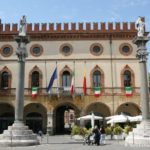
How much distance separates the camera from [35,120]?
125ft

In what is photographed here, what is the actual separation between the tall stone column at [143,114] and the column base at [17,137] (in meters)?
5.95

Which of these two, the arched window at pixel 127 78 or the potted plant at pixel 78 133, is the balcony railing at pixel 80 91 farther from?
the potted plant at pixel 78 133

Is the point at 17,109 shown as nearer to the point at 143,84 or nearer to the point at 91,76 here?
the point at 143,84

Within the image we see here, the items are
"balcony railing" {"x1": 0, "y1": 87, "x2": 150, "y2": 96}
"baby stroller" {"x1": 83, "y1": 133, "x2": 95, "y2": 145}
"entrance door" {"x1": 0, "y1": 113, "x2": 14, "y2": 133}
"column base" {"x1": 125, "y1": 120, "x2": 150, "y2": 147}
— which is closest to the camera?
"column base" {"x1": 125, "y1": 120, "x2": 150, "y2": 147}

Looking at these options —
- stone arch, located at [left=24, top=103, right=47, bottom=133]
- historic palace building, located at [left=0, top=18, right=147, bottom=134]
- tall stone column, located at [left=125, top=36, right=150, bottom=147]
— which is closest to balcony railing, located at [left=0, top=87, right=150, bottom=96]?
historic palace building, located at [left=0, top=18, right=147, bottom=134]

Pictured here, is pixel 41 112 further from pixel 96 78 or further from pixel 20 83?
pixel 20 83

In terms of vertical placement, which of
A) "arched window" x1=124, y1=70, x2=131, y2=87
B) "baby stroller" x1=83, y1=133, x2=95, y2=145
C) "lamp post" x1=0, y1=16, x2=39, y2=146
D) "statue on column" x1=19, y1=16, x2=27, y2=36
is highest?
"statue on column" x1=19, y1=16, x2=27, y2=36

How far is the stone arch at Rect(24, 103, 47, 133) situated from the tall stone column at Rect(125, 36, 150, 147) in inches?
748

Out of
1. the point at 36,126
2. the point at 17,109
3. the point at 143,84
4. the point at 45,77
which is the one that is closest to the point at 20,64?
the point at 17,109

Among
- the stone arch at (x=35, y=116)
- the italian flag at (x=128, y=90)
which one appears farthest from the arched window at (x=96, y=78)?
the stone arch at (x=35, y=116)

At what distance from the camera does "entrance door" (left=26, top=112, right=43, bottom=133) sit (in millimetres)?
37969

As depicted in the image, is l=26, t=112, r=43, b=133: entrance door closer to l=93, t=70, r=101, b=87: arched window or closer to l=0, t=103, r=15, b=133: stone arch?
l=0, t=103, r=15, b=133: stone arch

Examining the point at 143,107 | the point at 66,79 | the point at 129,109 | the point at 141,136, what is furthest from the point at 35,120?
the point at 141,136

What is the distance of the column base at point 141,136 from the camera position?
18359 mm
